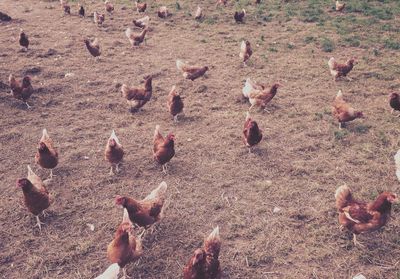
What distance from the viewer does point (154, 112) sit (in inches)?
330

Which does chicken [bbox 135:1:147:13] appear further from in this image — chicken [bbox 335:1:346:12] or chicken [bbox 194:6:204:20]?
chicken [bbox 335:1:346:12]

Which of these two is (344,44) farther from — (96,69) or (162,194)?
(162,194)

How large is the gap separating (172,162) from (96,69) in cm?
499

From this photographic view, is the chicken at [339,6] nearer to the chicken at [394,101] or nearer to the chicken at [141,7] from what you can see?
the chicken at [141,7]

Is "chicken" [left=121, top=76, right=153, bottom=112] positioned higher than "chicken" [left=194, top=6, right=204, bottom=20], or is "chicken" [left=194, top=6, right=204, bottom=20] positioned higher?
"chicken" [left=194, top=6, right=204, bottom=20]

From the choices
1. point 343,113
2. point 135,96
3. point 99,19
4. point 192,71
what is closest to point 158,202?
point 135,96

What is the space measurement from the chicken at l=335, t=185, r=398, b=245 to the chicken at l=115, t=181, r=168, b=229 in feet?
8.63

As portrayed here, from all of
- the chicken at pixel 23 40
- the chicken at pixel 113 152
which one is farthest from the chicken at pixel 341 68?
the chicken at pixel 23 40

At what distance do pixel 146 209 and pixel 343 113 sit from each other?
4667mm

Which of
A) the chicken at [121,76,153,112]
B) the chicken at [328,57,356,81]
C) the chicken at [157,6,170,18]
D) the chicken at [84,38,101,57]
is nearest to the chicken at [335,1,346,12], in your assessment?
the chicken at [328,57,356,81]

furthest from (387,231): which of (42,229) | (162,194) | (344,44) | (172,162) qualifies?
(344,44)

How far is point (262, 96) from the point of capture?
8.03 m

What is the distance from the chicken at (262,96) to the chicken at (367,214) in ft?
11.7

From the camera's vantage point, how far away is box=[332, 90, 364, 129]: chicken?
283 inches
